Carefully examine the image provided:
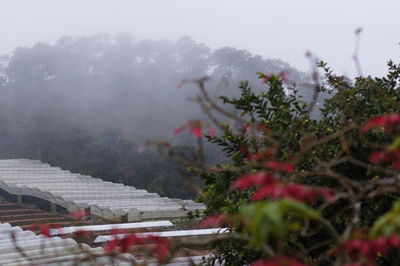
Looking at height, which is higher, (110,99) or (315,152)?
(110,99)

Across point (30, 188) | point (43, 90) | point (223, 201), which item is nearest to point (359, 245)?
point (223, 201)

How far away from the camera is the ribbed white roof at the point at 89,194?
521 inches

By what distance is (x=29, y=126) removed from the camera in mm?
29188

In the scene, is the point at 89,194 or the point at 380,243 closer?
the point at 380,243

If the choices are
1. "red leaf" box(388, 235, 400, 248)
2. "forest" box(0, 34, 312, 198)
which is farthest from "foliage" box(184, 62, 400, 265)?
"forest" box(0, 34, 312, 198)

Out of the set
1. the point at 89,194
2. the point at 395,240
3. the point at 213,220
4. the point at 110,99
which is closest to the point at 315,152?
the point at 213,220

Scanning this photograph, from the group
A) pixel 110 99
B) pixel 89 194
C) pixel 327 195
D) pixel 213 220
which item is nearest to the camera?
pixel 327 195

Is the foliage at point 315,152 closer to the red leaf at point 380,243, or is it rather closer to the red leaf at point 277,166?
the red leaf at point 277,166

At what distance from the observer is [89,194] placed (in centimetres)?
1536

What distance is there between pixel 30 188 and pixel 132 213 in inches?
119

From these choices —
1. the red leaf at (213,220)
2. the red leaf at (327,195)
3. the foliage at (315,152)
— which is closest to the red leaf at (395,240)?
the red leaf at (327,195)

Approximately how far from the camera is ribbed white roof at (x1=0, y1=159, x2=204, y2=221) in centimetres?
1323

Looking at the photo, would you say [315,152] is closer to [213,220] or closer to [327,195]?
[213,220]

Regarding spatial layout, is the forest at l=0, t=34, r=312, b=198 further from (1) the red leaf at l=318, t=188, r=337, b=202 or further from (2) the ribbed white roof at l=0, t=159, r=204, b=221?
(1) the red leaf at l=318, t=188, r=337, b=202
